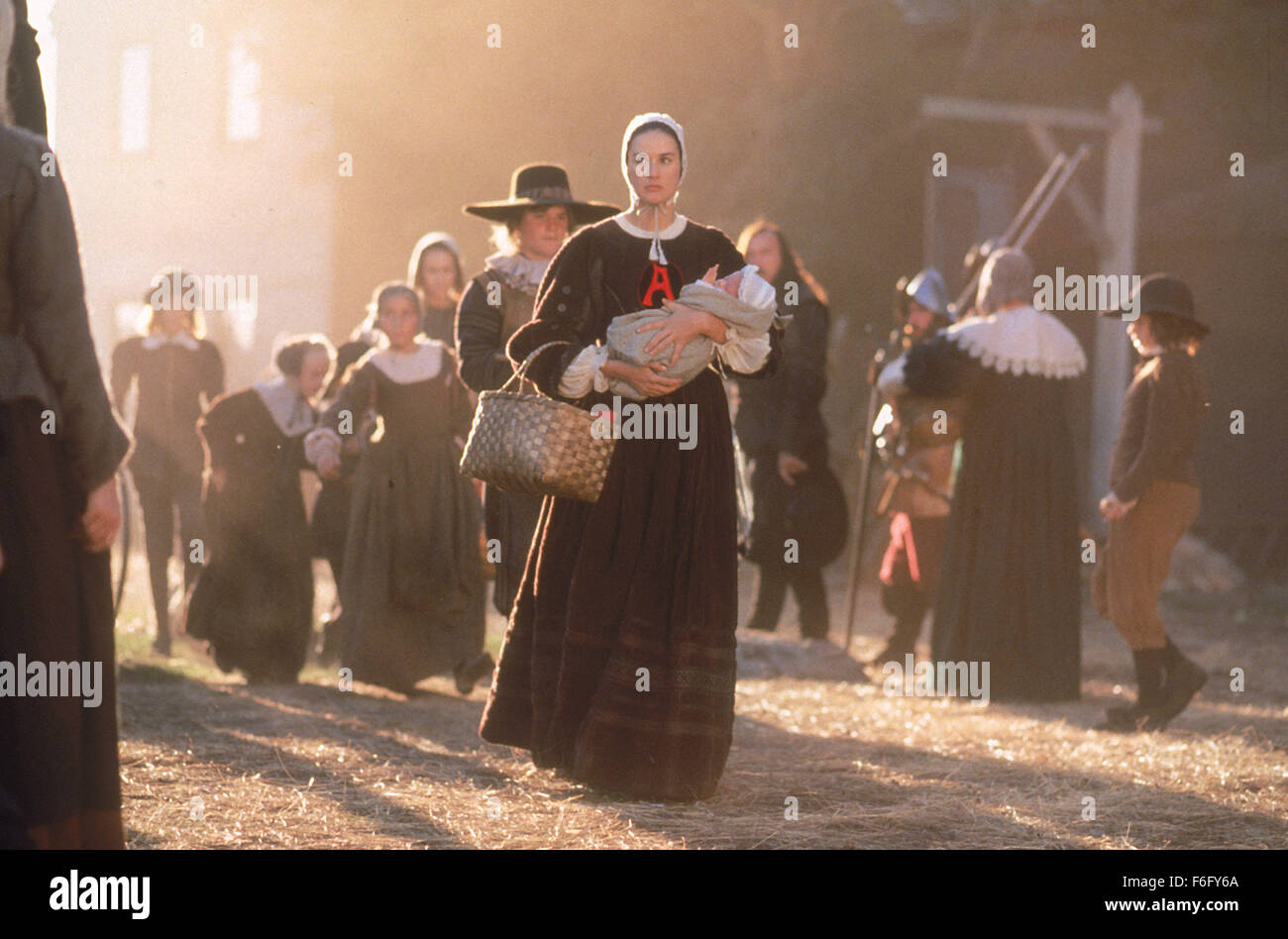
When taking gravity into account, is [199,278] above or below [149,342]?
above

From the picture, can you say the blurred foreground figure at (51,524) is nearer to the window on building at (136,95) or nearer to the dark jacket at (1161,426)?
the dark jacket at (1161,426)

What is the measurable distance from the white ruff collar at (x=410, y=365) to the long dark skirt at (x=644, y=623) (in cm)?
253

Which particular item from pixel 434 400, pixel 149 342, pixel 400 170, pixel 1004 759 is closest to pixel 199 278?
pixel 400 170

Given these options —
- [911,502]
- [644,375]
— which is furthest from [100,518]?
[911,502]

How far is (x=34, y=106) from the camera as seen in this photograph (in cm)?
437

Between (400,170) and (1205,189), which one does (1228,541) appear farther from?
(400,170)

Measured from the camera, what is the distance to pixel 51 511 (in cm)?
348

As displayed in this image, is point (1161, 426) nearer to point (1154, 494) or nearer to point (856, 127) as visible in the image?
point (1154, 494)

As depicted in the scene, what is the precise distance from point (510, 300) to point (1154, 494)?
2817 millimetres

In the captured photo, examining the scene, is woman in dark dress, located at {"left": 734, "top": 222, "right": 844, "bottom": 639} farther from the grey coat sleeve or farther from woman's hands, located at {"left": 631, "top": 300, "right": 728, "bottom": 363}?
the grey coat sleeve

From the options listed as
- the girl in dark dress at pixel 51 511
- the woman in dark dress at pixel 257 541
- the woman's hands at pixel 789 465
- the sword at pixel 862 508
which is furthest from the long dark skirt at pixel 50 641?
the sword at pixel 862 508

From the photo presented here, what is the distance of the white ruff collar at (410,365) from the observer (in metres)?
7.66

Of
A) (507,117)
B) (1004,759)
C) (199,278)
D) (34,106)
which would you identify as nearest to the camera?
(34,106)
